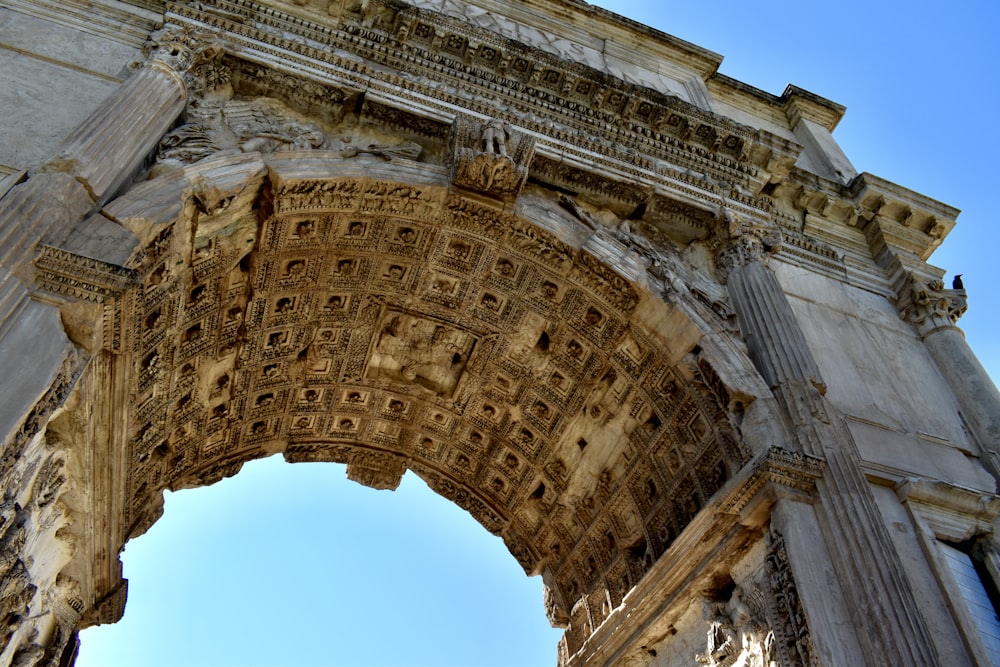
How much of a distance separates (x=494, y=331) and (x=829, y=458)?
12.8 ft

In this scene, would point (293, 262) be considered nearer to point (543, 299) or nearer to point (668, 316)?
point (543, 299)

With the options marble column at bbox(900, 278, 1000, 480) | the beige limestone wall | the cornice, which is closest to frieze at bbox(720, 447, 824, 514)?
marble column at bbox(900, 278, 1000, 480)

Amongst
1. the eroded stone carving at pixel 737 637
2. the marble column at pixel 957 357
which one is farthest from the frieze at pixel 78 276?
the marble column at pixel 957 357

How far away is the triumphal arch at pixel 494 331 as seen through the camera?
18.8ft

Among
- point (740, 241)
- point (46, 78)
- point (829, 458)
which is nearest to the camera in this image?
point (829, 458)

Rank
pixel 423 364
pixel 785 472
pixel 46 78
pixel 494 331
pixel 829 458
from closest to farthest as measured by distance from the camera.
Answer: pixel 785 472 < pixel 829 458 < pixel 46 78 < pixel 494 331 < pixel 423 364

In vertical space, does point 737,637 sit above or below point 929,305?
below

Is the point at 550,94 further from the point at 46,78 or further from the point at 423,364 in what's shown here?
the point at 46,78

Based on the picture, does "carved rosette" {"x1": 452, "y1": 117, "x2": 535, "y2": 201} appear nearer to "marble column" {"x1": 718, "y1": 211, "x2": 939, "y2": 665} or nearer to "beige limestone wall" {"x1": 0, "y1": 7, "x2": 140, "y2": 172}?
"marble column" {"x1": 718, "y1": 211, "x2": 939, "y2": 665}

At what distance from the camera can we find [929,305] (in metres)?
9.15

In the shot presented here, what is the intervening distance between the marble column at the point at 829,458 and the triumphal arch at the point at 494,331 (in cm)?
3

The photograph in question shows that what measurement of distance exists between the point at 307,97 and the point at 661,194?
3929 mm

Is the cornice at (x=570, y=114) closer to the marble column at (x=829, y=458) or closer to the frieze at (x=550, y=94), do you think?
the frieze at (x=550, y=94)

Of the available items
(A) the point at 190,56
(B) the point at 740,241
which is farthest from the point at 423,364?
(A) the point at 190,56
